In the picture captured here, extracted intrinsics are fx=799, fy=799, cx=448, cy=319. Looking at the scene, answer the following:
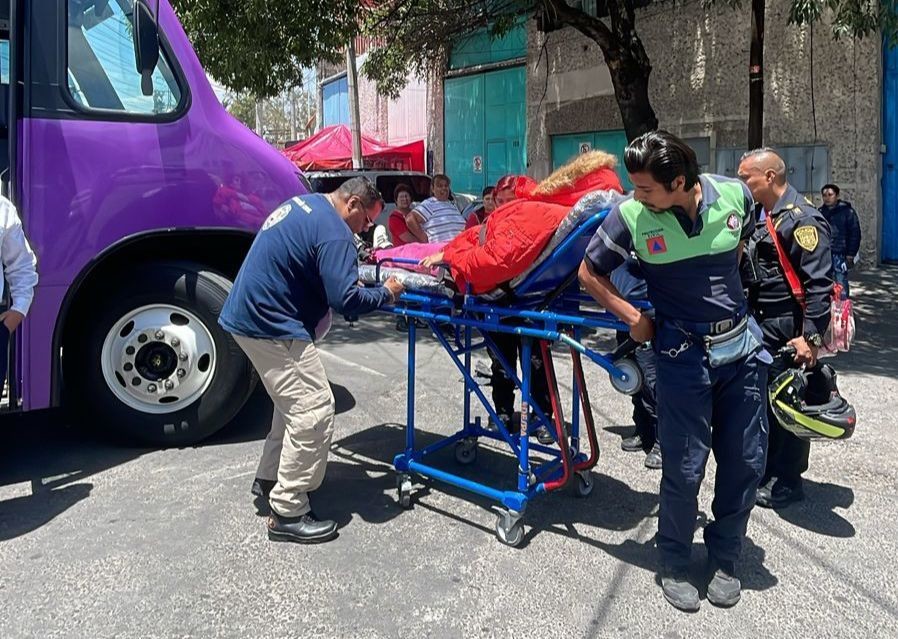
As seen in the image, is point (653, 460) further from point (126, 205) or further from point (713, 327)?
point (126, 205)

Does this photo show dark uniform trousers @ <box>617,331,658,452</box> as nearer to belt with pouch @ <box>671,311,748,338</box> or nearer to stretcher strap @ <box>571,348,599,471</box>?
stretcher strap @ <box>571,348,599,471</box>

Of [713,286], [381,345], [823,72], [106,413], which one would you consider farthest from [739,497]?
[823,72]

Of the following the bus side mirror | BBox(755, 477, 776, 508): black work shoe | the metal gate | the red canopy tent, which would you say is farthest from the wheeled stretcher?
the red canopy tent

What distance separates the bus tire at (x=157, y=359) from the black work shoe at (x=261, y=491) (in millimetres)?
816

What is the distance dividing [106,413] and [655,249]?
10.9ft

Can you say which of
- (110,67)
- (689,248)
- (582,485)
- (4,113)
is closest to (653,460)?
(582,485)

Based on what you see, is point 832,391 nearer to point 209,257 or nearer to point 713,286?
point 713,286

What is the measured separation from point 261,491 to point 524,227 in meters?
1.93

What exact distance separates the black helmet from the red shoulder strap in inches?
13.4

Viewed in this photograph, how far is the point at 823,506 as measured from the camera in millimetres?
4043

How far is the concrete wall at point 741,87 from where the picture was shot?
11445mm

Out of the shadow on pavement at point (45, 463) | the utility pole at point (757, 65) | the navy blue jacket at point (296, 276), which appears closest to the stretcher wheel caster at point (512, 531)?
the navy blue jacket at point (296, 276)

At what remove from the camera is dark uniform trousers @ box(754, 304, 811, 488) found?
378 cm

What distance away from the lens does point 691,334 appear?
119 inches
